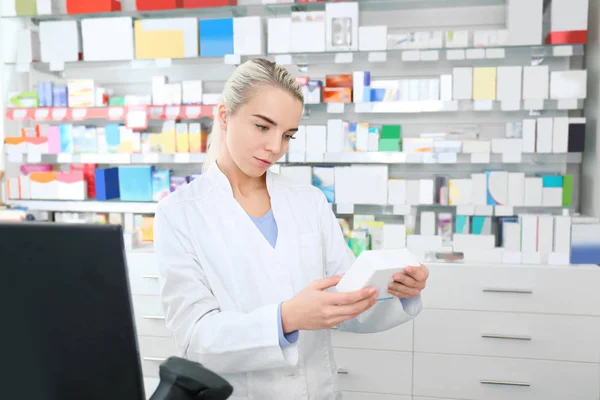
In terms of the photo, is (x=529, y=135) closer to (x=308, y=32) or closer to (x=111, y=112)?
(x=308, y=32)

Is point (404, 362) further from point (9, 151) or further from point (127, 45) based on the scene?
point (9, 151)

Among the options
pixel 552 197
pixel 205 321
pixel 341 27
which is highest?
pixel 341 27

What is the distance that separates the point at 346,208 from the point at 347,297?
Answer: 2198 mm

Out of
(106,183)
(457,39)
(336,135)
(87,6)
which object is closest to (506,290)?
(336,135)

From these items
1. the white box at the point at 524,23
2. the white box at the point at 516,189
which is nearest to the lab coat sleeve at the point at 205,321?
the white box at the point at 516,189

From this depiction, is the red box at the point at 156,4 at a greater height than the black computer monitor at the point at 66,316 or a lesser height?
greater

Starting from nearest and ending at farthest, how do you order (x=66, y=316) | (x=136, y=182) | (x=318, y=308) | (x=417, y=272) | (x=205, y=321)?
(x=66, y=316)
(x=318, y=308)
(x=205, y=321)
(x=417, y=272)
(x=136, y=182)

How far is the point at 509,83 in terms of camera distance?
3053mm

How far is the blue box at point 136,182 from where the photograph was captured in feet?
11.8

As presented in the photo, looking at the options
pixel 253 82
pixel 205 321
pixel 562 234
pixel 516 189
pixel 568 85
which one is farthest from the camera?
pixel 516 189

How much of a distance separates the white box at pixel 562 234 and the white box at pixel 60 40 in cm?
340

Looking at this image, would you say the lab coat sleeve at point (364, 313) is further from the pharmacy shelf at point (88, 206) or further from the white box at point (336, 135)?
the pharmacy shelf at point (88, 206)

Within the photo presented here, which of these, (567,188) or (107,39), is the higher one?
(107,39)

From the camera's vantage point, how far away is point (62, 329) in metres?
0.59
